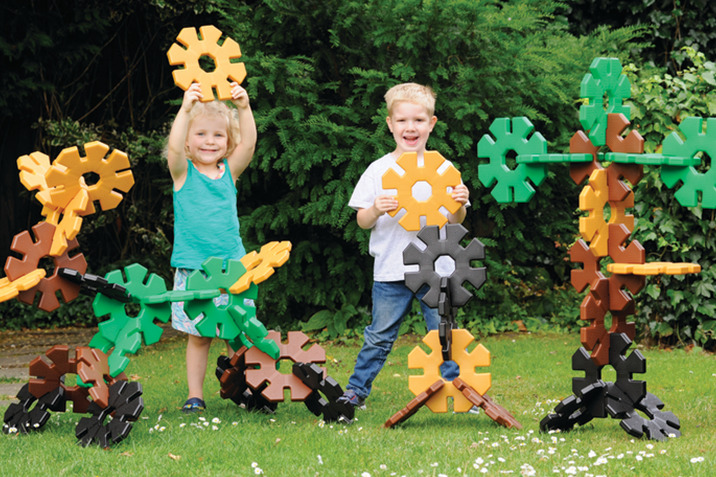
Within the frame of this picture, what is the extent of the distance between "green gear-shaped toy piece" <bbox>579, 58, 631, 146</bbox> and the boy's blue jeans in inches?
45.5

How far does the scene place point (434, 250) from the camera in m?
3.68

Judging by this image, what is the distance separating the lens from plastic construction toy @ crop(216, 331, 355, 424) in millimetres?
3832

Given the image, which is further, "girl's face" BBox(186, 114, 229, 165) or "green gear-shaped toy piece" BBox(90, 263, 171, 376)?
"girl's face" BBox(186, 114, 229, 165)

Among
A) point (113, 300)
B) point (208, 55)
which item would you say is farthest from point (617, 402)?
point (208, 55)

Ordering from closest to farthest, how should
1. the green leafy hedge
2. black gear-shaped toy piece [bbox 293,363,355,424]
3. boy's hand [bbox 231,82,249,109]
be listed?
black gear-shaped toy piece [bbox 293,363,355,424] → boy's hand [bbox 231,82,249,109] → the green leafy hedge

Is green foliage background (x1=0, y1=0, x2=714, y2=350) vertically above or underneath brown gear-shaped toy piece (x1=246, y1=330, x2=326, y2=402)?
above

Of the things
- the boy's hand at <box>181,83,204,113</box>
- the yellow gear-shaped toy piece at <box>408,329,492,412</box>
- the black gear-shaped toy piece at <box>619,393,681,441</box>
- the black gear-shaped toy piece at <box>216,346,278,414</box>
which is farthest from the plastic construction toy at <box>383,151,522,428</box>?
the boy's hand at <box>181,83,204,113</box>

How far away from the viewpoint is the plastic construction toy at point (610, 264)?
354cm

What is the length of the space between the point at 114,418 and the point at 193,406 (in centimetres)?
70

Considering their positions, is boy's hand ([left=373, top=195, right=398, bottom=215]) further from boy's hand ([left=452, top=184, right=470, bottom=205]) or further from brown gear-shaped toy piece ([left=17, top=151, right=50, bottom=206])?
brown gear-shaped toy piece ([left=17, top=151, right=50, bottom=206])

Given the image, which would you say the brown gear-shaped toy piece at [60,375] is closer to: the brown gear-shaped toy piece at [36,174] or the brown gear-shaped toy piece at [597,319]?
the brown gear-shaped toy piece at [36,174]

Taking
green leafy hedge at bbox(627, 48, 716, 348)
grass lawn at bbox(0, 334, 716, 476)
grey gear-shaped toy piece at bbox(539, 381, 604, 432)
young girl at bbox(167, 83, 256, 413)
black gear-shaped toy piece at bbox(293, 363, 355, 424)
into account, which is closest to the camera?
grass lawn at bbox(0, 334, 716, 476)

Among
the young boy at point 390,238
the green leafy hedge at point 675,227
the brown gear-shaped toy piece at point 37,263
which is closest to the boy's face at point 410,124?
the young boy at point 390,238

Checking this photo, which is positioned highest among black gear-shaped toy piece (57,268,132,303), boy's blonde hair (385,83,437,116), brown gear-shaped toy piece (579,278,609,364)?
boy's blonde hair (385,83,437,116)
